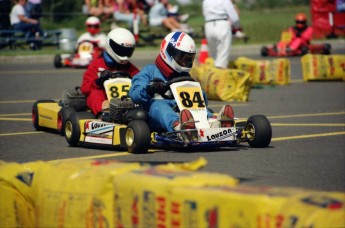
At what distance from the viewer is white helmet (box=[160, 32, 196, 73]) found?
10.3 m

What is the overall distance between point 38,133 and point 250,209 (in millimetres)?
7597

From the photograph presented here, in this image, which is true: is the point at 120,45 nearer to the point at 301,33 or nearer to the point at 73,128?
the point at 73,128

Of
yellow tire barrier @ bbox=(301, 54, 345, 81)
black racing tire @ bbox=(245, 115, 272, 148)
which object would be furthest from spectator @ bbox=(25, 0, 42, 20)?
black racing tire @ bbox=(245, 115, 272, 148)

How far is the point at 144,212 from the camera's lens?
16.5 feet

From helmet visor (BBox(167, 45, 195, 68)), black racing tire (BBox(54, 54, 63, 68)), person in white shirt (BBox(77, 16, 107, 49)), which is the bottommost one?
black racing tire (BBox(54, 54, 63, 68))

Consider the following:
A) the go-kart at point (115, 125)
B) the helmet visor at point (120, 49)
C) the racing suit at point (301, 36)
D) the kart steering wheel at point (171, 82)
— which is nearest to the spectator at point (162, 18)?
the racing suit at point (301, 36)

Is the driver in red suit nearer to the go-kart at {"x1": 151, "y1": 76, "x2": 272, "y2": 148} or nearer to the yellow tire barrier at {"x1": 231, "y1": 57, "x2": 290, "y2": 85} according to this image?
the yellow tire barrier at {"x1": 231, "y1": 57, "x2": 290, "y2": 85}

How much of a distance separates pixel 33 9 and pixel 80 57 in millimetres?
6003

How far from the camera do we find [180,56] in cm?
1028

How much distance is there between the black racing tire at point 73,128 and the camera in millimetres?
10320

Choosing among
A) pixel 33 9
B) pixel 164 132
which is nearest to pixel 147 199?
pixel 164 132

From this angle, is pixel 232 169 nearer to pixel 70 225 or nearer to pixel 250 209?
pixel 70 225

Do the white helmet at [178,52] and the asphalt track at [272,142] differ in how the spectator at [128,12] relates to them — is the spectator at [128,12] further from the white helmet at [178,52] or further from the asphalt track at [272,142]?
the white helmet at [178,52]

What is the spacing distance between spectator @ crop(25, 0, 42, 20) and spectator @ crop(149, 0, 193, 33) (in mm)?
3484
